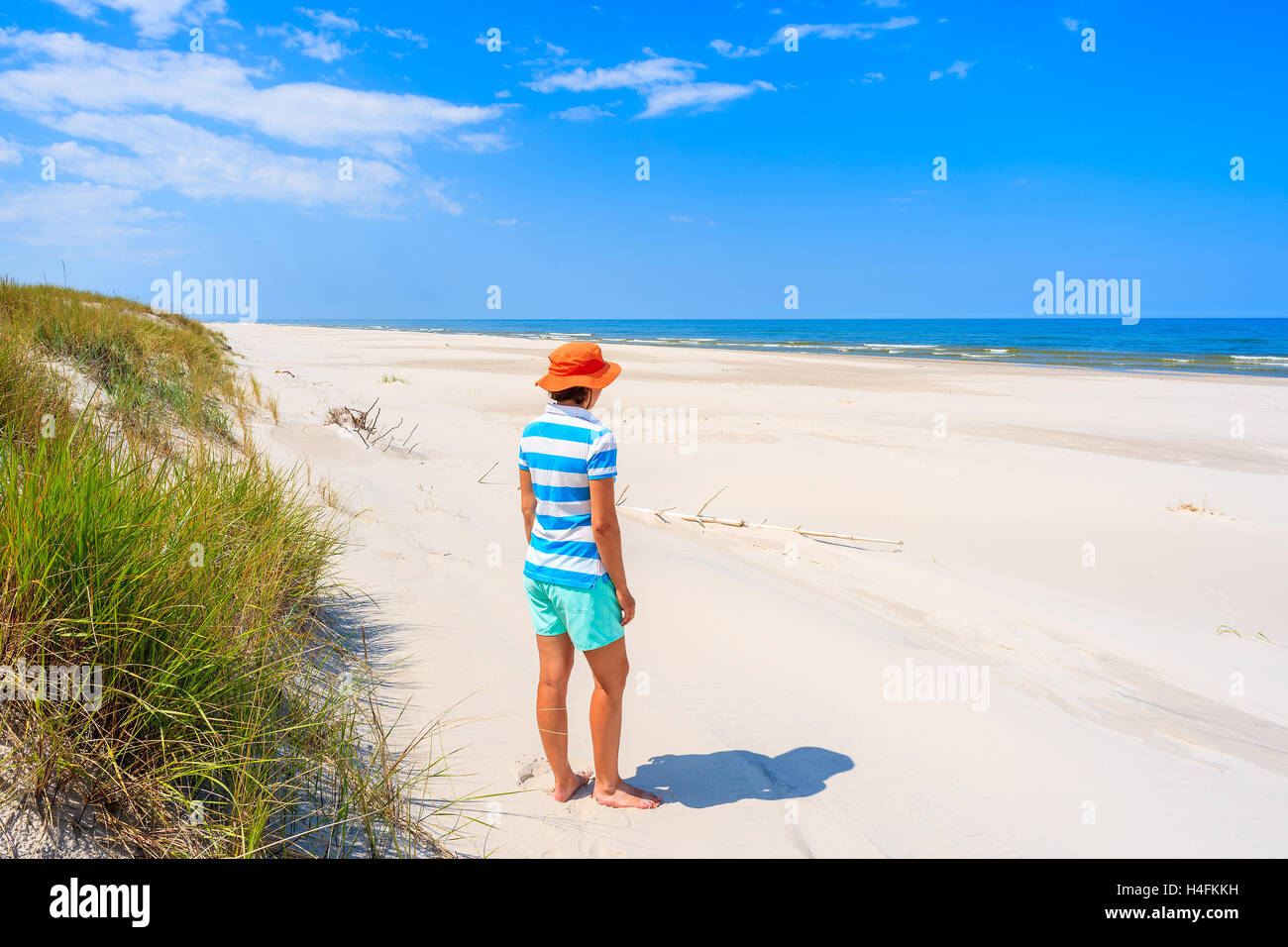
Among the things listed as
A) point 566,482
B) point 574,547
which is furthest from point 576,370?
point 574,547

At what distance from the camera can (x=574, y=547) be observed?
8.46 ft

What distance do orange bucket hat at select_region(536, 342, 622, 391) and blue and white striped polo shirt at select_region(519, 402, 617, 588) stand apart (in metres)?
0.09

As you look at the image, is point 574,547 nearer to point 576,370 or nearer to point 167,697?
point 576,370

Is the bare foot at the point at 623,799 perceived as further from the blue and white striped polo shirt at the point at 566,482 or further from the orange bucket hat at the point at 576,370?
the orange bucket hat at the point at 576,370

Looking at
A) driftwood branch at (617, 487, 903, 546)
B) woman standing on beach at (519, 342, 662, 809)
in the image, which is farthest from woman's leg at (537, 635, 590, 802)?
driftwood branch at (617, 487, 903, 546)

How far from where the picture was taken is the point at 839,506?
839 centimetres

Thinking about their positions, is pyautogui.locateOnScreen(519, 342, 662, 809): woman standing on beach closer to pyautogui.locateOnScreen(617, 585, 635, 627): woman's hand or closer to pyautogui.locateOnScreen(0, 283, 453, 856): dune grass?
pyautogui.locateOnScreen(617, 585, 635, 627): woman's hand

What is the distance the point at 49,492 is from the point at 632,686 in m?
2.72

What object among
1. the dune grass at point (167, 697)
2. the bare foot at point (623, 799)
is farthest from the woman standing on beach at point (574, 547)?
the dune grass at point (167, 697)

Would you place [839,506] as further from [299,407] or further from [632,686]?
[299,407]

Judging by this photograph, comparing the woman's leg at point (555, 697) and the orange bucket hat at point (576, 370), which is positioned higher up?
the orange bucket hat at point (576, 370)

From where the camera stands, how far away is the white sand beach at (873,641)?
2.86 m

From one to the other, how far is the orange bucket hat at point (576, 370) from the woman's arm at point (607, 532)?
368 mm

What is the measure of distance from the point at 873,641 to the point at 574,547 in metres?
2.86
